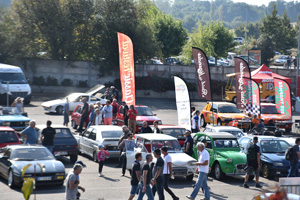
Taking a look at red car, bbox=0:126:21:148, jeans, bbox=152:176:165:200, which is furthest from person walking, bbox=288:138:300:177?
red car, bbox=0:126:21:148

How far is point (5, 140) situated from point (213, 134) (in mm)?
7399

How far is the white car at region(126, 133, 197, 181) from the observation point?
15.9m

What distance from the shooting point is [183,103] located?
22266 mm

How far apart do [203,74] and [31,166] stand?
1205cm

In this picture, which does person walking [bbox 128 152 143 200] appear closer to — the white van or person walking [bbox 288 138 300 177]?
person walking [bbox 288 138 300 177]

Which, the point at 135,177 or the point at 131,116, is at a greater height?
the point at 131,116

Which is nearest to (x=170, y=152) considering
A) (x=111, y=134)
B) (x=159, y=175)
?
(x=111, y=134)

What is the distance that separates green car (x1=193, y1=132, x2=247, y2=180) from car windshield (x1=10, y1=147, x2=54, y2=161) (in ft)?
18.4

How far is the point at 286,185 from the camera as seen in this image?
1026 cm

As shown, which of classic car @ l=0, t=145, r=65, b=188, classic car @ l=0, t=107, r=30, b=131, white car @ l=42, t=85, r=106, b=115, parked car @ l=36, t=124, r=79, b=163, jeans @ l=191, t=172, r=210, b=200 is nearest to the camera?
jeans @ l=191, t=172, r=210, b=200

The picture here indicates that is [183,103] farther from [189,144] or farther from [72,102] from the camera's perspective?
[72,102]

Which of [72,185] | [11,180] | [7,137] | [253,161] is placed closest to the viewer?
[72,185]

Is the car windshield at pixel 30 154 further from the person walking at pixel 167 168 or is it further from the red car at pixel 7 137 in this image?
the person walking at pixel 167 168

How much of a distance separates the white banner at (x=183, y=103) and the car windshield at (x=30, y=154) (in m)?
8.58
